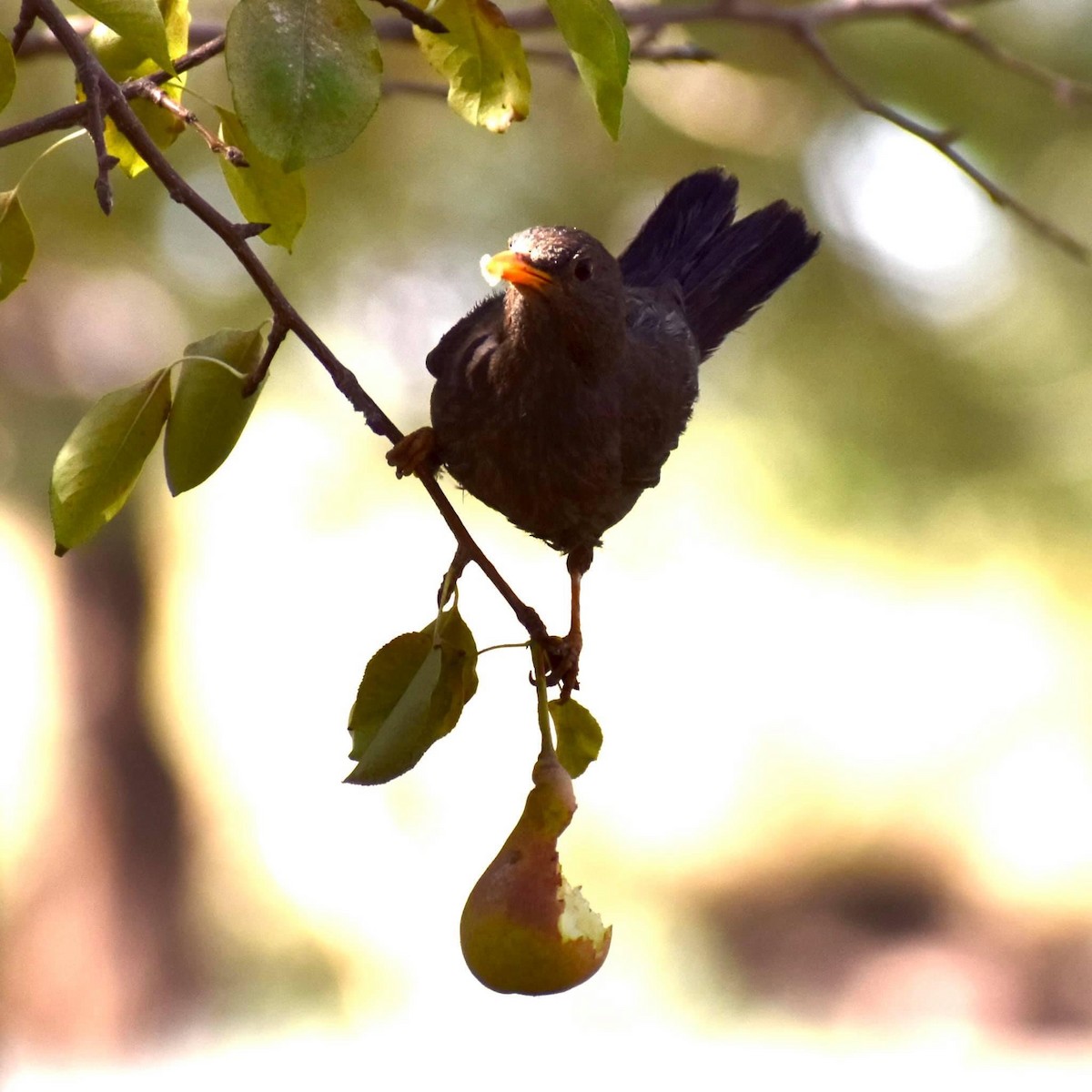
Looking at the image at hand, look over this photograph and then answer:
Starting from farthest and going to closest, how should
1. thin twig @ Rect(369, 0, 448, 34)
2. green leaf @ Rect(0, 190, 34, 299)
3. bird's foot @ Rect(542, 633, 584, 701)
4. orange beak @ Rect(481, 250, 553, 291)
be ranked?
orange beak @ Rect(481, 250, 553, 291) < bird's foot @ Rect(542, 633, 584, 701) < green leaf @ Rect(0, 190, 34, 299) < thin twig @ Rect(369, 0, 448, 34)

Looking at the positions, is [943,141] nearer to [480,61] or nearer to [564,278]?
[564,278]

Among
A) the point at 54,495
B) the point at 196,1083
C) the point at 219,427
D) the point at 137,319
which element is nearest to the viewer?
the point at 54,495

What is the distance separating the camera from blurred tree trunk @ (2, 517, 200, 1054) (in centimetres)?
910

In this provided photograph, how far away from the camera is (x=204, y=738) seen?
10.0 metres

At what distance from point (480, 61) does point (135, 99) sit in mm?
465

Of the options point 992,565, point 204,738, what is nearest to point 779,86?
point 992,565

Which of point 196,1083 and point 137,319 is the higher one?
point 137,319

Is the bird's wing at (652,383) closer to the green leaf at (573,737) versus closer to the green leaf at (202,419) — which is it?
the green leaf at (573,737)

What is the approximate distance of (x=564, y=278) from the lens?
244 cm

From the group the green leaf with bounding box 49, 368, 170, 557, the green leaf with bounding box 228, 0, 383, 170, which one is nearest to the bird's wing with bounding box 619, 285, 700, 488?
A: the green leaf with bounding box 49, 368, 170, 557

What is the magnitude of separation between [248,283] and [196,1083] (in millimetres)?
4881

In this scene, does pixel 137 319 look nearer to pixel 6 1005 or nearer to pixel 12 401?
pixel 12 401

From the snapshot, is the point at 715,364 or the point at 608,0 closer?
the point at 608,0

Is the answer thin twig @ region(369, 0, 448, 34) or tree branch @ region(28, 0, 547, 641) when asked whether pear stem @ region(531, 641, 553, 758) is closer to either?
tree branch @ region(28, 0, 547, 641)
